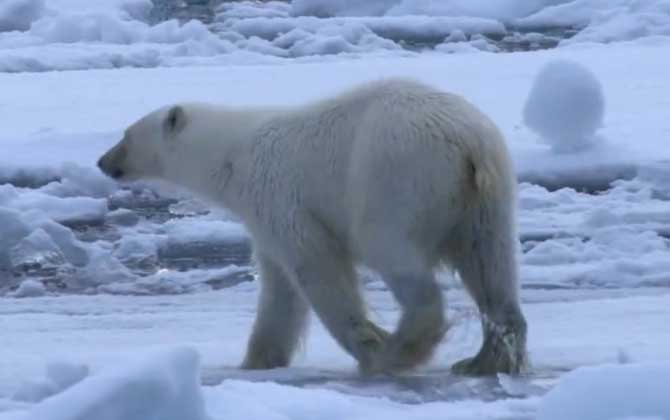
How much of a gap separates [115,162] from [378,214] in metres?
1.68

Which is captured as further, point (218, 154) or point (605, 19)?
point (605, 19)

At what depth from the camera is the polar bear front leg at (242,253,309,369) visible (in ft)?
17.1

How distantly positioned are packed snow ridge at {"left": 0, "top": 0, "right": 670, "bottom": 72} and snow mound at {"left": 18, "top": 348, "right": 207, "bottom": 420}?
10805mm

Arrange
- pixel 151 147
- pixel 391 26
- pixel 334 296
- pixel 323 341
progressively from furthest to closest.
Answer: pixel 391 26 < pixel 323 341 < pixel 151 147 < pixel 334 296

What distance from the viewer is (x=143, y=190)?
846cm

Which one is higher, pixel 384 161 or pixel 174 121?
pixel 384 161

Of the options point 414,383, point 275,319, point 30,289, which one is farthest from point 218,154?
point 30,289

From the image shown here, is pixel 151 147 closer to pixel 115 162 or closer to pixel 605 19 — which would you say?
pixel 115 162

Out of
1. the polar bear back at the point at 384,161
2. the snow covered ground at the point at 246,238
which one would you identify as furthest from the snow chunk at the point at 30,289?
the polar bear back at the point at 384,161

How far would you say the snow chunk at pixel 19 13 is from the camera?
1641 centimetres

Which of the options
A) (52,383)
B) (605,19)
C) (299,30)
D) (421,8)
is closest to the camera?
(52,383)

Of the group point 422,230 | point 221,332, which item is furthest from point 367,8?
point 422,230

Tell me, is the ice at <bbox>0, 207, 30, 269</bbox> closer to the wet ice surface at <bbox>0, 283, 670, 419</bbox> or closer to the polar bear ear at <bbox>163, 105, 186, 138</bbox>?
→ the wet ice surface at <bbox>0, 283, 670, 419</bbox>

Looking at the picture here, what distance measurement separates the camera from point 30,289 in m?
6.59
